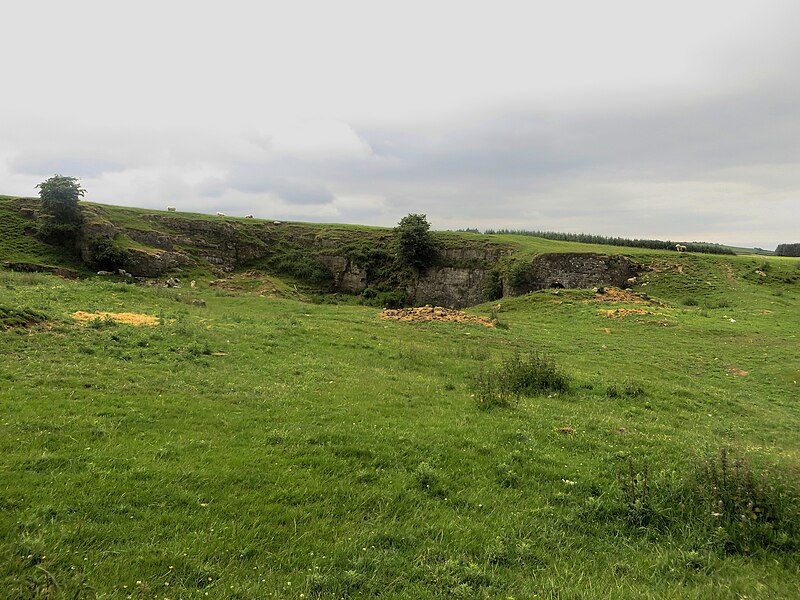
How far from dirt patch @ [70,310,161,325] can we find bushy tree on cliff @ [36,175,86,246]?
4204cm

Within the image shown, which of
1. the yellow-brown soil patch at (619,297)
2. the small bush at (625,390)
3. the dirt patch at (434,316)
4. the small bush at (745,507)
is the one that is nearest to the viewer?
the small bush at (745,507)

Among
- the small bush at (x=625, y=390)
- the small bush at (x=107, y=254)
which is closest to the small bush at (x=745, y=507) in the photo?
the small bush at (x=625, y=390)

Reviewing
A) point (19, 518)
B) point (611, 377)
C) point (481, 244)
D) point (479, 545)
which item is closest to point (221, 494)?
point (19, 518)

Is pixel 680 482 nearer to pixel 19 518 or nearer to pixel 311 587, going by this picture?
pixel 311 587

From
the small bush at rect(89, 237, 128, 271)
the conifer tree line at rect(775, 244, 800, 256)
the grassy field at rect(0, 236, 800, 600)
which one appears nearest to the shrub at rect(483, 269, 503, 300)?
the grassy field at rect(0, 236, 800, 600)

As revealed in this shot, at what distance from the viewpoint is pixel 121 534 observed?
17.2 ft

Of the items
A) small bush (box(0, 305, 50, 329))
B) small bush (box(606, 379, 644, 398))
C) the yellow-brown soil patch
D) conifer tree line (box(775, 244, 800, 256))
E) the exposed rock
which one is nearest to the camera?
small bush (box(0, 305, 50, 329))

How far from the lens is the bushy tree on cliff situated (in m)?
50.0

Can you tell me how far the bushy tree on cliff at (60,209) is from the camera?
1969 inches

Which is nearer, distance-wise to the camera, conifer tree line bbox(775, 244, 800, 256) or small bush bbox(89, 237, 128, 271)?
small bush bbox(89, 237, 128, 271)

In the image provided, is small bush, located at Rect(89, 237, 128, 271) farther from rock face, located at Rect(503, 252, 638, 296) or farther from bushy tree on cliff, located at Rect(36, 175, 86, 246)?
rock face, located at Rect(503, 252, 638, 296)

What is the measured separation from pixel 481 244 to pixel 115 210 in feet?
185

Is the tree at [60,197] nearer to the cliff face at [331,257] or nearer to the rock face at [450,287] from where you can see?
the cliff face at [331,257]

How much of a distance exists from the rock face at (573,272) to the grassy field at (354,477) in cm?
3490
